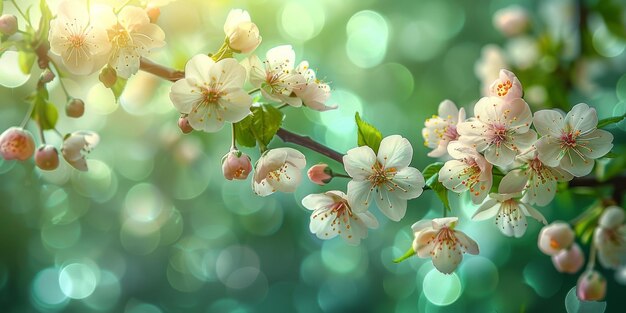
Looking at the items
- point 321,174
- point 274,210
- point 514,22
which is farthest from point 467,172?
point 274,210

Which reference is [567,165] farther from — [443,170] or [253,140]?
[253,140]

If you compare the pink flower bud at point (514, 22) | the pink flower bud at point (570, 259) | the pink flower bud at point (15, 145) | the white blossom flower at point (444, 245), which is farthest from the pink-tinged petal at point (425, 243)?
the pink flower bud at point (514, 22)

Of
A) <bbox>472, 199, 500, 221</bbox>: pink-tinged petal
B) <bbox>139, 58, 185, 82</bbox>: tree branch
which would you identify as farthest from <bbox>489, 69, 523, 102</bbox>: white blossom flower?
<bbox>139, 58, 185, 82</bbox>: tree branch

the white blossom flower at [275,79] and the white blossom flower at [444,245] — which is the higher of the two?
the white blossom flower at [275,79]

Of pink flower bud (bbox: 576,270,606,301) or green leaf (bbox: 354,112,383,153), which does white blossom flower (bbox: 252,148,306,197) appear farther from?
pink flower bud (bbox: 576,270,606,301)

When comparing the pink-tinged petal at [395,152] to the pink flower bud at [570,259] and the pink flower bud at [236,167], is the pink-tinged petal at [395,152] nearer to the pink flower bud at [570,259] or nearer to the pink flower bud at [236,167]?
the pink flower bud at [236,167]

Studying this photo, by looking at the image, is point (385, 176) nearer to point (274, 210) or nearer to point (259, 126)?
point (259, 126)

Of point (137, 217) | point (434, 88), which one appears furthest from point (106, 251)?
point (434, 88)
